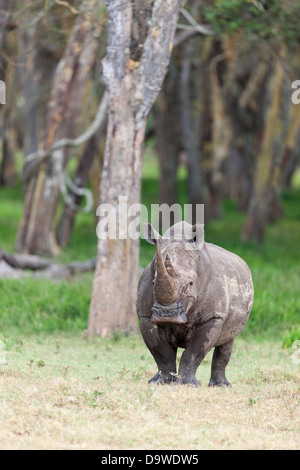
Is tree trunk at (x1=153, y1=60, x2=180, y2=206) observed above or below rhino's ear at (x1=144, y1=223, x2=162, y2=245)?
above

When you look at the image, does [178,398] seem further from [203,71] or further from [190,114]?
[203,71]

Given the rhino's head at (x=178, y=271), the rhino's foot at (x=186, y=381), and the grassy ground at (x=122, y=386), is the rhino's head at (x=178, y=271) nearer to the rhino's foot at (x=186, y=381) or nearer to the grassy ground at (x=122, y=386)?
the rhino's foot at (x=186, y=381)

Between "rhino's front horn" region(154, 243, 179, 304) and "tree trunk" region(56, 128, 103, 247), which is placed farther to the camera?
"tree trunk" region(56, 128, 103, 247)

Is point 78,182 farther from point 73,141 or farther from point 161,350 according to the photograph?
point 161,350

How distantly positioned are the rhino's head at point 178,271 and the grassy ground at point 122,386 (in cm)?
69

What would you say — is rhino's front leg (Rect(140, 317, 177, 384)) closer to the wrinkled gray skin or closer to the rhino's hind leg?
the wrinkled gray skin

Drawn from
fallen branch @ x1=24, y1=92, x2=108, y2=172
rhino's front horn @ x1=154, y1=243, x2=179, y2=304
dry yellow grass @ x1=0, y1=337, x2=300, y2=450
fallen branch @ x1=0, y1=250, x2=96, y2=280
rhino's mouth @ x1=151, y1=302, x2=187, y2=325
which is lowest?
dry yellow grass @ x1=0, y1=337, x2=300, y2=450

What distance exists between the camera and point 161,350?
755cm

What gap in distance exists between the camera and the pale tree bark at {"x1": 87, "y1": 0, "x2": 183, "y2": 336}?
10.7m

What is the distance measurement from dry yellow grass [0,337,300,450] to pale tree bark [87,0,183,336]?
2011 mm

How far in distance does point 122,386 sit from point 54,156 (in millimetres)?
10203

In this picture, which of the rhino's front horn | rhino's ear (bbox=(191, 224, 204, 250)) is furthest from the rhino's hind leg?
the rhino's front horn

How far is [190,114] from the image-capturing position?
2180 centimetres
